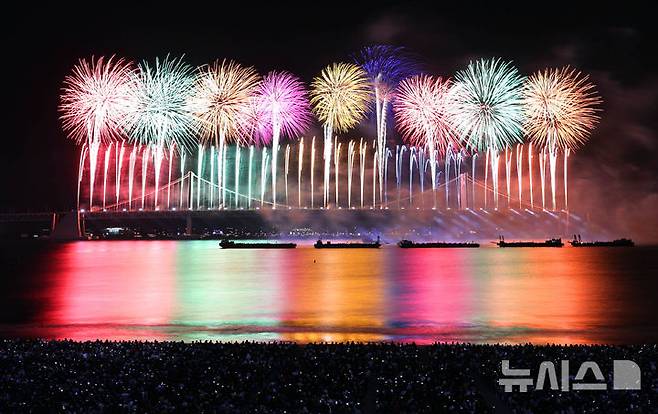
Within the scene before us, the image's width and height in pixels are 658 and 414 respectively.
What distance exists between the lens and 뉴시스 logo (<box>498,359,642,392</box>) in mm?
11836

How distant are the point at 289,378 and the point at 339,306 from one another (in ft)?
48.6

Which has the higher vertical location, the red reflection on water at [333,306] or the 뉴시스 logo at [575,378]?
the red reflection on water at [333,306]

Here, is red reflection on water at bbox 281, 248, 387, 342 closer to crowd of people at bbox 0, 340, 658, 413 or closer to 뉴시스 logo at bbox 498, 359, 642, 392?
crowd of people at bbox 0, 340, 658, 413

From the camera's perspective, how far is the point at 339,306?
27.2 m

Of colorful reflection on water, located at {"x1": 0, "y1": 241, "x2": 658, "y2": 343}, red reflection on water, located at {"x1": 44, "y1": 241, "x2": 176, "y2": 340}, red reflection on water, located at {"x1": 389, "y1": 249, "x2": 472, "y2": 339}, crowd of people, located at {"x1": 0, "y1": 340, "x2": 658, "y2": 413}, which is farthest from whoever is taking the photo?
red reflection on water, located at {"x1": 389, "y1": 249, "x2": 472, "y2": 339}

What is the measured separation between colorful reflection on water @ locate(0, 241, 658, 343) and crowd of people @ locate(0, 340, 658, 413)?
4220 millimetres

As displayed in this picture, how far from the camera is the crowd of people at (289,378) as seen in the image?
1115cm

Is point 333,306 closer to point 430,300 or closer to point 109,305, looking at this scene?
point 430,300

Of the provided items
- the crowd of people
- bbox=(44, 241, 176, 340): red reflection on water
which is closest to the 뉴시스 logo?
the crowd of people

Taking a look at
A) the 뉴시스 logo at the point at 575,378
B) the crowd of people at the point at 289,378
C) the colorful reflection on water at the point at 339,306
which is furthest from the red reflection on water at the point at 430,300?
the 뉴시스 logo at the point at 575,378

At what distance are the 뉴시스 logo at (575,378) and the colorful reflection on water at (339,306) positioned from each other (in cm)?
532

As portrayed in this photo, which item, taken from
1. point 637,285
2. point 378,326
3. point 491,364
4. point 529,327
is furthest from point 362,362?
point 637,285

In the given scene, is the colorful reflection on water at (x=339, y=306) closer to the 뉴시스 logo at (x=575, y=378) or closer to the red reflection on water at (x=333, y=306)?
the red reflection on water at (x=333, y=306)

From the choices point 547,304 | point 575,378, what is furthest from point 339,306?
point 575,378
